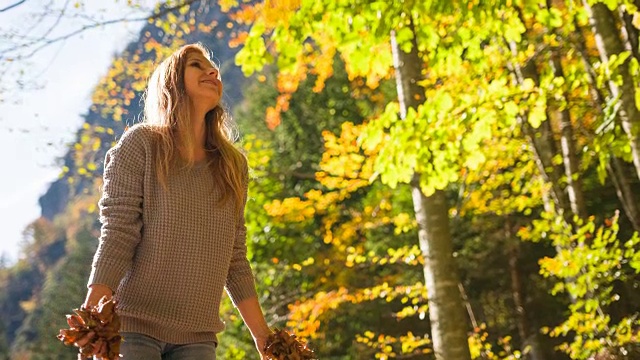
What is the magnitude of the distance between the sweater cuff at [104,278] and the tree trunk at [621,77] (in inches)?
112

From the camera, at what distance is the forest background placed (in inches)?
150

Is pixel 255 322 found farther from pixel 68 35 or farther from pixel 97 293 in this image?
pixel 68 35

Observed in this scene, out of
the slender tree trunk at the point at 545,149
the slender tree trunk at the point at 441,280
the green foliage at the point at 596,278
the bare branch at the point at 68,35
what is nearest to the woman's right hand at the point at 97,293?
the bare branch at the point at 68,35

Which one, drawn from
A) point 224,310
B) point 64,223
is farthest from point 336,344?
point 64,223

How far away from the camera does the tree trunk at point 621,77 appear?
147 inches

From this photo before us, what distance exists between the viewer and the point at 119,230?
1.99 metres

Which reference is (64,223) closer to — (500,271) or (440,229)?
(500,271)

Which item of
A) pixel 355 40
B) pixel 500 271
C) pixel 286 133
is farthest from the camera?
pixel 286 133

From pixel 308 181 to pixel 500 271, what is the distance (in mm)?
4367

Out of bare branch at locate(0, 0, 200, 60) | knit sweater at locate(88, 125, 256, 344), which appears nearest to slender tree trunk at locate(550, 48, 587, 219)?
bare branch at locate(0, 0, 200, 60)

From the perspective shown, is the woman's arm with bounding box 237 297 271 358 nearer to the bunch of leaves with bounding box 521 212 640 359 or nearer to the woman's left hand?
the woman's left hand

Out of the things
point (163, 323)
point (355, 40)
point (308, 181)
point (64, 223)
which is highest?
point (64, 223)

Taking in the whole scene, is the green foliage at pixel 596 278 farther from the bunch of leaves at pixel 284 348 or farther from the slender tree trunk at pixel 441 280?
the bunch of leaves at pixel 284 348

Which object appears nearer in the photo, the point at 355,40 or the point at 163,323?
the point at 163,323
